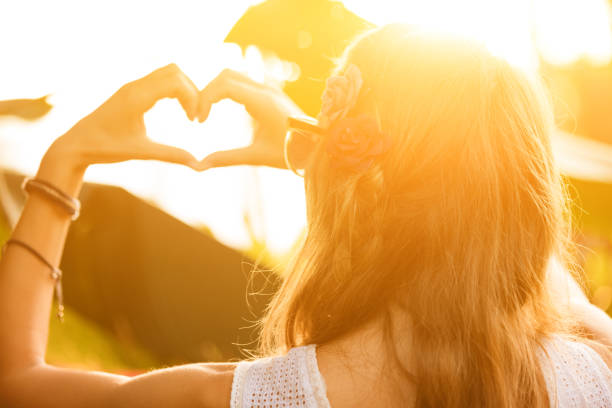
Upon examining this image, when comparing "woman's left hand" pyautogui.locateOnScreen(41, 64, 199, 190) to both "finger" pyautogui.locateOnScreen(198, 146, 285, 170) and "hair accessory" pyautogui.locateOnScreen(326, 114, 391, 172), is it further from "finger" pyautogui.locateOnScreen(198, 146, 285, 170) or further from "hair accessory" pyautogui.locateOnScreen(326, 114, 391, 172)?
"hair accessory" pyautogui.locateOnScreen(326, 114, 391, 172)

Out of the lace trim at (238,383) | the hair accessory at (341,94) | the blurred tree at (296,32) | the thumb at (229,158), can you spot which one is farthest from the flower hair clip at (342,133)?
the blurred tree at (296,32)

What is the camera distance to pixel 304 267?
69cm

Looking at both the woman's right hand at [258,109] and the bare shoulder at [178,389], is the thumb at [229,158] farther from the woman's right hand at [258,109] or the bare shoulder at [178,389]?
the bare shoulder at [178,389]

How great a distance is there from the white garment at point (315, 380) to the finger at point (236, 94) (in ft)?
1.15

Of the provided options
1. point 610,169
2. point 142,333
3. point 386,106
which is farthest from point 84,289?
point 610,169

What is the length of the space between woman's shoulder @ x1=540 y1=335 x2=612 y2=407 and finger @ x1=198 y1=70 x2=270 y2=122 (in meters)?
0.48

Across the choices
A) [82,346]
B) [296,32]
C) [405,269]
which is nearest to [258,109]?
[405,269]

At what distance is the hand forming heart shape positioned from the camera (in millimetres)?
758

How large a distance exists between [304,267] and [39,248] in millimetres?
316

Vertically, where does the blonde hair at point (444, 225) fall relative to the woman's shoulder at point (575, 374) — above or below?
above

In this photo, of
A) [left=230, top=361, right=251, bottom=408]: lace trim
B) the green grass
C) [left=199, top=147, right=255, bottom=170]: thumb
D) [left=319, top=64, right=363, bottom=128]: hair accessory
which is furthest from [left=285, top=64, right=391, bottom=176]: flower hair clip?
the green grass

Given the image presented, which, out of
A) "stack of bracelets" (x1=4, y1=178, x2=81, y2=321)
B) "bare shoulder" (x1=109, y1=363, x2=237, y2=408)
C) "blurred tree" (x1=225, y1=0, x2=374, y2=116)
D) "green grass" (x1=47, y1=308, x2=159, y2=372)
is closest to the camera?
"bare shoulder" (x1=109, y1=363, x2=237, y2=408)

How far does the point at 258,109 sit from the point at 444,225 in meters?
0.34

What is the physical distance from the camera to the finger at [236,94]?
82 cm
